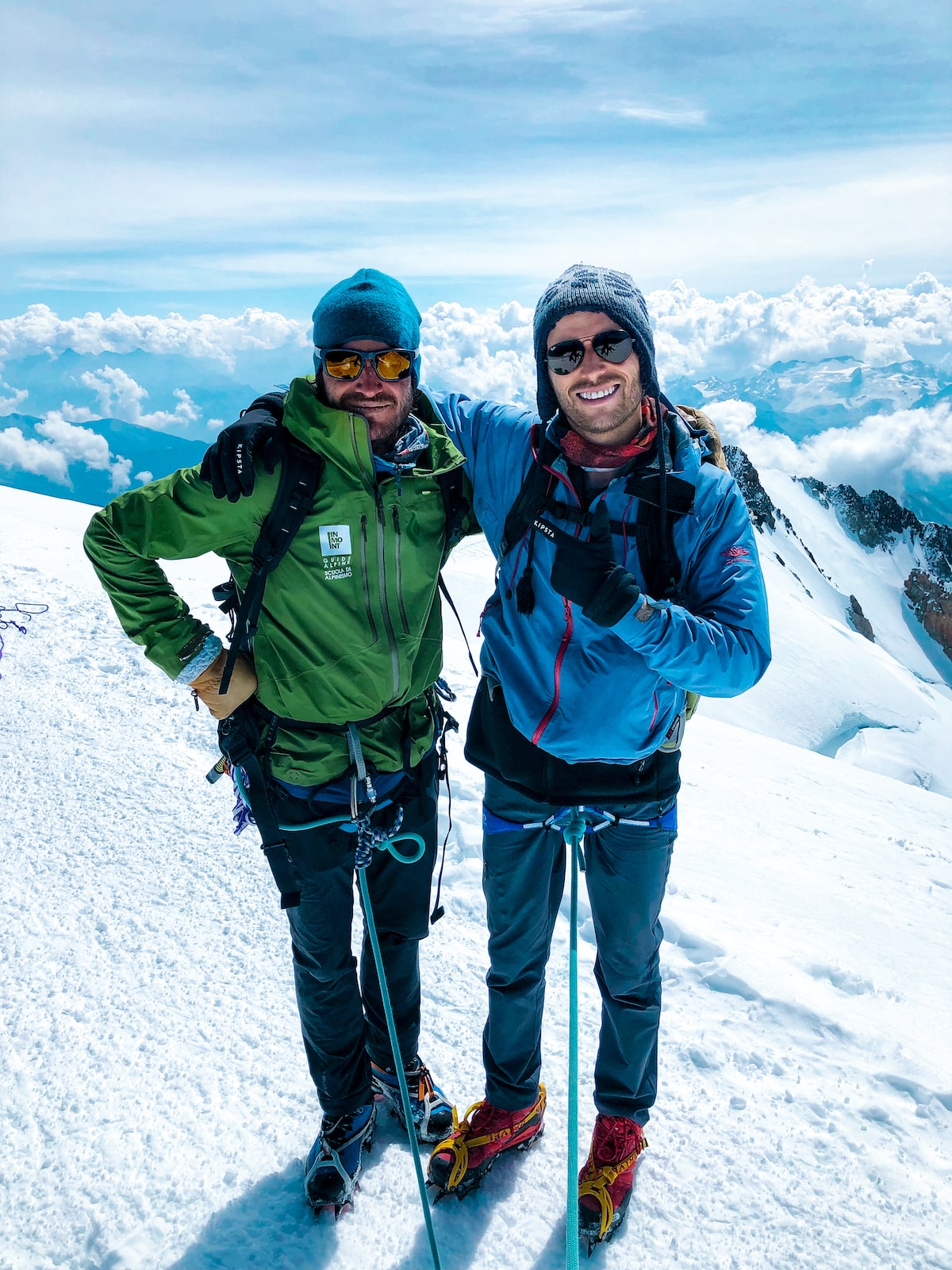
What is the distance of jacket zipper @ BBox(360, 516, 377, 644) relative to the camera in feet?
10.4

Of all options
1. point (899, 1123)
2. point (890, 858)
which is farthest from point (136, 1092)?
point (890, 858)

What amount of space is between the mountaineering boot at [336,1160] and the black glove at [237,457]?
2.90 meters

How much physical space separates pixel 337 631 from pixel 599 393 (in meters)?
1.44

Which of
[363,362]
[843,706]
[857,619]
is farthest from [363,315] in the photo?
[857,619]

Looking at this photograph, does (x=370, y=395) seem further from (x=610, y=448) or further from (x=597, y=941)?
(x=597, y=941)

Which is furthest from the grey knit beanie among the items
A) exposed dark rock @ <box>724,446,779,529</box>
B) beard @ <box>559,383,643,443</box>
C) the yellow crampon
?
exposed dark rock @ <box>724,446,779,529</box>

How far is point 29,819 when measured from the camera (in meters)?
6.09

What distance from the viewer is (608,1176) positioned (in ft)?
11.5

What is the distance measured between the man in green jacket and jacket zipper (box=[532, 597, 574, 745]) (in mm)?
615

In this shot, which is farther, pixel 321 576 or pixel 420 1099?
pixel 420 1099

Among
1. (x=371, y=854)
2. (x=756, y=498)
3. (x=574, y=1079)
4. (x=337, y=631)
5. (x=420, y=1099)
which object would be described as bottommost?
(x=756, y=498)

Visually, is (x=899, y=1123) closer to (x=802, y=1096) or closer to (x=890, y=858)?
(x=802, y=1096)

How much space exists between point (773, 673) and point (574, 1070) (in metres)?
63.2

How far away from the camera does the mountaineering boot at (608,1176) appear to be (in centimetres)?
340
